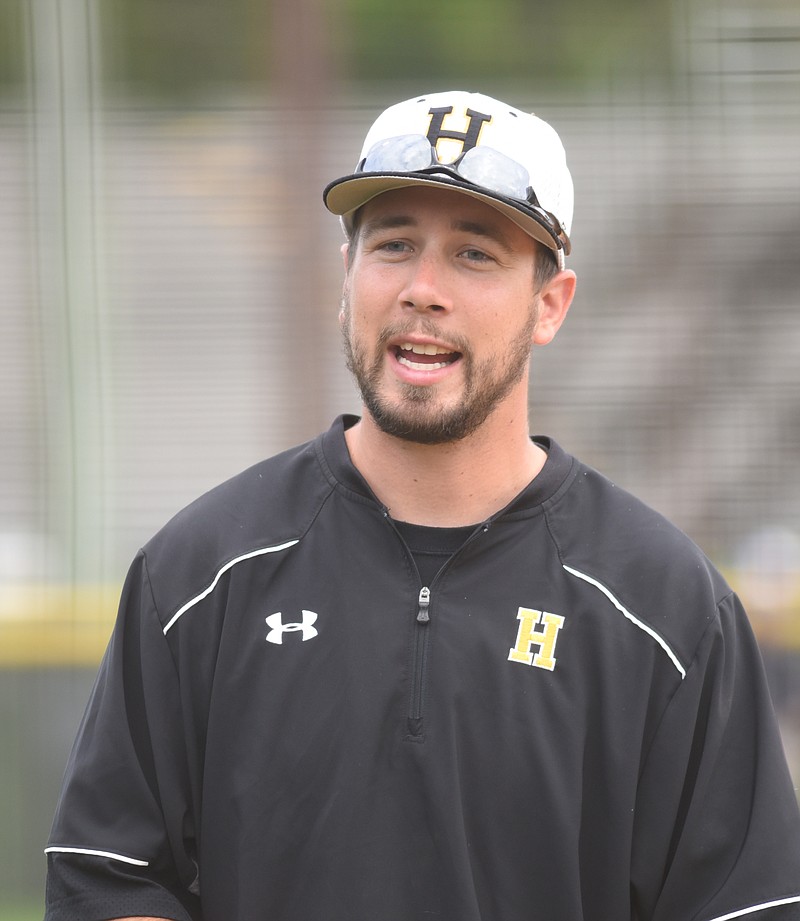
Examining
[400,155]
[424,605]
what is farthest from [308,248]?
[424,605]

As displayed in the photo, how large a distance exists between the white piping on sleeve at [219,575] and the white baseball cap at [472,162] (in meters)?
0.65

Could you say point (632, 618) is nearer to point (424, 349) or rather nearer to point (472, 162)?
point (424, 349)

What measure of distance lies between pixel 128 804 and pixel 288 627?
42 centimetres

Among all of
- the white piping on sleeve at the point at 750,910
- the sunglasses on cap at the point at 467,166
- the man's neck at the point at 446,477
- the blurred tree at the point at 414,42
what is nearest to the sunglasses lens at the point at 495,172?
the sunglasses on cap at the point at 467,166

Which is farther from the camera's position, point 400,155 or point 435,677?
point 400,155

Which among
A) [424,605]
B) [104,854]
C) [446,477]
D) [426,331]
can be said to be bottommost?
[104,854]

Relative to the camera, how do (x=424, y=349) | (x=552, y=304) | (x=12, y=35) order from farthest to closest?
(x=12, y=35) < (x=552, y=304) < (x=424, y=349)

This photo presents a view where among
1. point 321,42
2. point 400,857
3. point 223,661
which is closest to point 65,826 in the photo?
point 223,661

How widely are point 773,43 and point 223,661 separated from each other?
16.9 ft

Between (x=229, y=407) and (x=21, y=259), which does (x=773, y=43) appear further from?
(x=21, y=259)

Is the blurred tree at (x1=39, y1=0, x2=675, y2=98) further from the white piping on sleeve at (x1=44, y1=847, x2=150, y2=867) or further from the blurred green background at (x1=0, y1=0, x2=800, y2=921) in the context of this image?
the white piping on sleeve at (x1=44, y1=847, x2=150, y2=867)

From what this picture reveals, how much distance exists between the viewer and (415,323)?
2.39 metres

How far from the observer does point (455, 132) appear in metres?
2.47

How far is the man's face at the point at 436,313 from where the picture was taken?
7.88 feet
